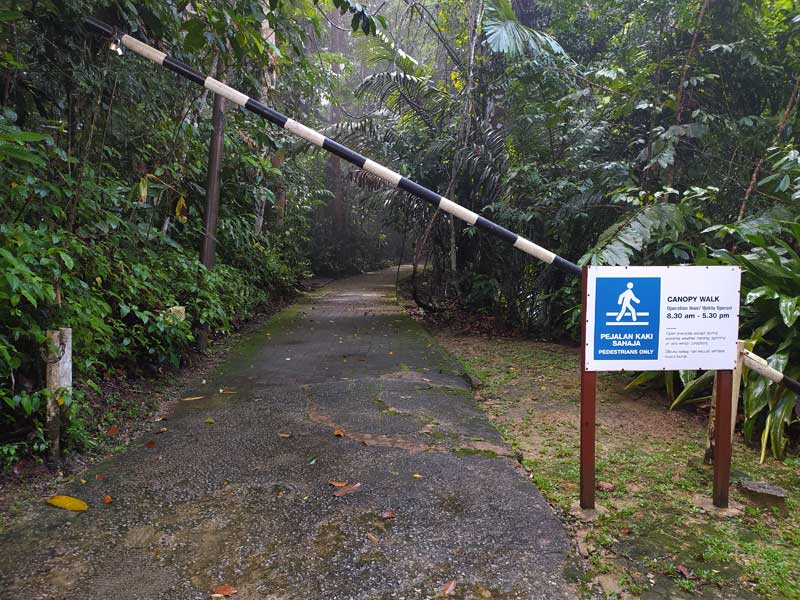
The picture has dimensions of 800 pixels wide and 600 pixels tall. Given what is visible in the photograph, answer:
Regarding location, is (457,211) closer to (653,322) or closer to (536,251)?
(536,251)

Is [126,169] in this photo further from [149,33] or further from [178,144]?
[149,33]

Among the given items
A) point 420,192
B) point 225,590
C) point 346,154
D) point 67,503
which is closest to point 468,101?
point 346,154

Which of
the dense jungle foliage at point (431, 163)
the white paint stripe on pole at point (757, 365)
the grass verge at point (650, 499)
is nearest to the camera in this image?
the grass verge at point (650, 499)

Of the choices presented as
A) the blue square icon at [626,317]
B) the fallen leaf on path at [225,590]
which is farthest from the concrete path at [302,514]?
the blue square icon at [626,317]

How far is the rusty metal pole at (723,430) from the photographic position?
2.82 metres

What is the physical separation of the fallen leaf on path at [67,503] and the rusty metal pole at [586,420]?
2428 mm

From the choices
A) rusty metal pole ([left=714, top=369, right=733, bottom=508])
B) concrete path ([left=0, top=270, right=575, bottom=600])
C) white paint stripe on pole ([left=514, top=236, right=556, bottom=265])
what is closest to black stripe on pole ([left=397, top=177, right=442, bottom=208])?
white paint stripe on pole ([left=514, top=236, right=556, bottom=265])

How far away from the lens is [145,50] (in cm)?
362

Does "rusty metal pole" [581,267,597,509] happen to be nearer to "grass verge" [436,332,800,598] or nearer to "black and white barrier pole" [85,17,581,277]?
"grass verge" [436,332,800,598]

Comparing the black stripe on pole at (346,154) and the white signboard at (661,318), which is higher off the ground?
the black stripe on pole at (346,154)

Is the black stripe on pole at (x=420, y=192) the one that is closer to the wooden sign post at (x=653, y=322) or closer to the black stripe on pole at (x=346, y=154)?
the black stripe on pole at (x=346, y=154)

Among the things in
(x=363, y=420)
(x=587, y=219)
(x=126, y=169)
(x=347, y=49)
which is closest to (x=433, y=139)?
(x=587, y=219)

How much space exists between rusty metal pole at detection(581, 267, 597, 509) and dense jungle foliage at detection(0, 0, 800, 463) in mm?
1656

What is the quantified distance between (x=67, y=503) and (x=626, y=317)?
2828mm
